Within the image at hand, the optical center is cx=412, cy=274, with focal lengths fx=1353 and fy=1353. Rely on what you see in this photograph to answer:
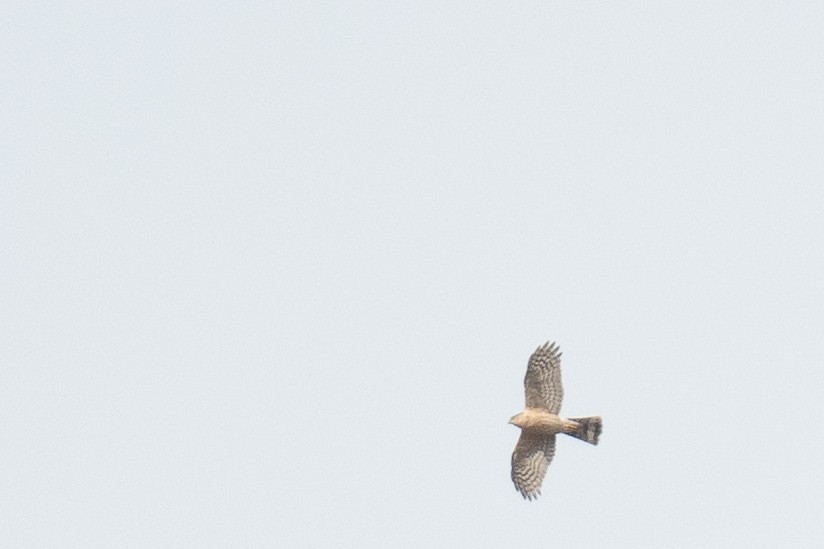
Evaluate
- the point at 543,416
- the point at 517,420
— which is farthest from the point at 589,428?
the point at 517,420

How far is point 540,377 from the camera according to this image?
109 feet

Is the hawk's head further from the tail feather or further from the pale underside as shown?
the tail feather

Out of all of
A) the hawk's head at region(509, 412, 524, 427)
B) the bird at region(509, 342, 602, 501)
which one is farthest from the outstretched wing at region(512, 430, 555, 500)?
the hawk's head at region(509, 412, 524, 427)

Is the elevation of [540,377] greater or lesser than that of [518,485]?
greater

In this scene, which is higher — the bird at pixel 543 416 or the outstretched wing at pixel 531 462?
the bird at pixel 543 416

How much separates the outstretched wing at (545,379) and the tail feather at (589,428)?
0.66 m

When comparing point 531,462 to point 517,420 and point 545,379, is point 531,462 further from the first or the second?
point 545,379

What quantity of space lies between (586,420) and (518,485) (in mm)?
2437

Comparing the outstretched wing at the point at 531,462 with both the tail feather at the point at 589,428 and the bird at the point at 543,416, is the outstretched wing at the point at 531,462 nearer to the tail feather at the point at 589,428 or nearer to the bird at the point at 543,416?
the bird at the point at 543,416

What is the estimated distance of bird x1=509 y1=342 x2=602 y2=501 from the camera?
33.2 m

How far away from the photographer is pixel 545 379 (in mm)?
33312

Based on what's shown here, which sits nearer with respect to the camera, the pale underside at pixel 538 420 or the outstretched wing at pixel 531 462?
the pale underside at pixel 538 420

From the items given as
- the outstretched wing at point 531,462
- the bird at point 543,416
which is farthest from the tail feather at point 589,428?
the outstretched wing at point 531,462

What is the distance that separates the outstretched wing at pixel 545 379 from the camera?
33.2 meters
